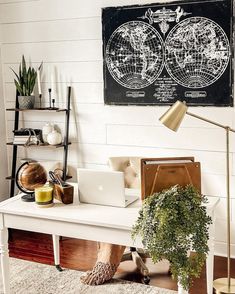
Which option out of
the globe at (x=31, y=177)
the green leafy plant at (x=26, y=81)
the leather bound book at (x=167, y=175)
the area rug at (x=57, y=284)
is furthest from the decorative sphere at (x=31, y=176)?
the green leafy plant at (x=26, y=81)

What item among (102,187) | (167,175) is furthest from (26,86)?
(167,175)

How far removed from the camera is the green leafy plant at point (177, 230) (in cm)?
201

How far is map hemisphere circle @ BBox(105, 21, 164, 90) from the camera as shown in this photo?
355cm

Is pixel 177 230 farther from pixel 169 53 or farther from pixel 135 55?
pixel 135 55

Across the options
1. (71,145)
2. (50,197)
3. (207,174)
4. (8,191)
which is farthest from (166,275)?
(8,191)

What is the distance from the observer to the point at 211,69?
3371 millimetres

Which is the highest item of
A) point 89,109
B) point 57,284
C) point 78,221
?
point 89,109

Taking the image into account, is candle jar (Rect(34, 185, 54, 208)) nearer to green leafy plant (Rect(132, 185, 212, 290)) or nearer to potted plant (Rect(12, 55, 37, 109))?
green leafy plant (Rect(132, 185, 212, 290))

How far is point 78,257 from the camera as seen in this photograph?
3.57 m

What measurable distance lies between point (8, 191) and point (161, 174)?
101 inches

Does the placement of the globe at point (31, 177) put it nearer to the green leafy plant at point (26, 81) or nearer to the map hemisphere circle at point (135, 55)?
the map hemisphere circle at point (135, 55)

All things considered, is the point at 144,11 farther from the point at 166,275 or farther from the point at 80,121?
the point at 166,275

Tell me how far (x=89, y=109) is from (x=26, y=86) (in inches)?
24.9

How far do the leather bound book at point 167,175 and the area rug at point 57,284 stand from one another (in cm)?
96
